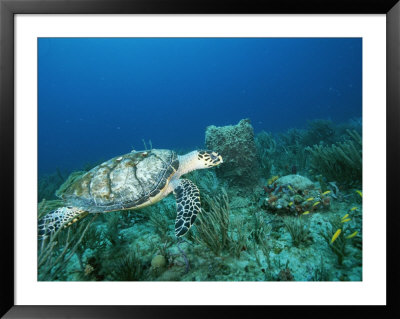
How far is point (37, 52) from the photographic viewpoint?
1437mm

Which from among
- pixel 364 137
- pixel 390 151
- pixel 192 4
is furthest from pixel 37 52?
pixel 390 151

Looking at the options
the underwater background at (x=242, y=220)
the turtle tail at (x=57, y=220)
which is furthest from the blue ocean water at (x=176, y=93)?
the turtle tail at (x=57, y=220)

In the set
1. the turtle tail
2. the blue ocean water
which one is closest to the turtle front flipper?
the turtle tail

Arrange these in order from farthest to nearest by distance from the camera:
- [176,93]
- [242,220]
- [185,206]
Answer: [176,93], [242,220], [185,206]

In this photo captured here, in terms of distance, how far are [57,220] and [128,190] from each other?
74 cm

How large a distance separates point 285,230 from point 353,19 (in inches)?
77.8

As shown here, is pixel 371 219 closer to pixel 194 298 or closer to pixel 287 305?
pixel 287 305

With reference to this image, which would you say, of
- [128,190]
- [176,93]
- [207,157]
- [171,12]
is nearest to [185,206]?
[128,190]

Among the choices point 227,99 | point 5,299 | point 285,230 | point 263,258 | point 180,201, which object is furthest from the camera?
point 227,99

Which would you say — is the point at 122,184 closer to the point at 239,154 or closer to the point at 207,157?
the point at 207,157

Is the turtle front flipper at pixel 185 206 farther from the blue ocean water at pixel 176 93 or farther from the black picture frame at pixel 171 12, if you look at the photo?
the blue ocean water at pixel 176 93

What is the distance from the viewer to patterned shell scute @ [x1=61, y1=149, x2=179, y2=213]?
2.06m

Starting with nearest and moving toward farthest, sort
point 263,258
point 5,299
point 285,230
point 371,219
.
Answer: point 5,299 → point 371,219 → point 263,258 → point 285,230

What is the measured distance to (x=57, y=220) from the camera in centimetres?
192
